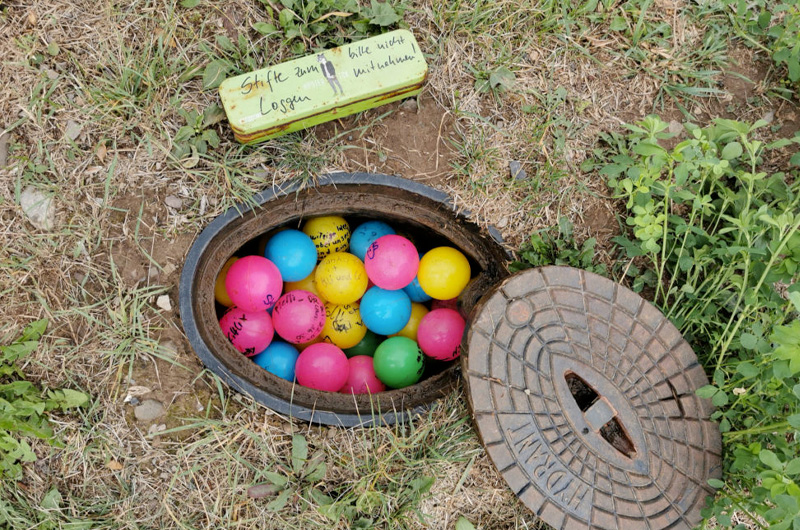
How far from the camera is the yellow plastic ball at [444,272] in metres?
2.59

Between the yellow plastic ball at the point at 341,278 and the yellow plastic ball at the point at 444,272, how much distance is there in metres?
0.28

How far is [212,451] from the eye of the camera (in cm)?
218

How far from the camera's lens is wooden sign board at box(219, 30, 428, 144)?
217 centimetres

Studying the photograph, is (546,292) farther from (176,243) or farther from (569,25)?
(176,243)

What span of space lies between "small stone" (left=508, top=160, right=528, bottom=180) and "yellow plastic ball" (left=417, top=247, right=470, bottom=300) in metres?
0.41

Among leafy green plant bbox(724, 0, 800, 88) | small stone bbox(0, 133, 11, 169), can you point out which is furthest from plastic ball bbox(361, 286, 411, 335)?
leafy green plant bbox(724, 0, 800, 88)

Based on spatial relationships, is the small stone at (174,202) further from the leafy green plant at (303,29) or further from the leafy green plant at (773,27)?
the leafy green plant at (773,27)

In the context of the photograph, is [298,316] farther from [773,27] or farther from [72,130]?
[773,27]

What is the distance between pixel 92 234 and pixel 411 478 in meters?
1.45

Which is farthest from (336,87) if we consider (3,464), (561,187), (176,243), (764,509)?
(764,509)

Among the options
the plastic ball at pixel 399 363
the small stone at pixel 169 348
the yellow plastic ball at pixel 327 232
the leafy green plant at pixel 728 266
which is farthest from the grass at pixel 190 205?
the yellow plastic ball at pixel 327 232

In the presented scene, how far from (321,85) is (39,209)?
110 cm

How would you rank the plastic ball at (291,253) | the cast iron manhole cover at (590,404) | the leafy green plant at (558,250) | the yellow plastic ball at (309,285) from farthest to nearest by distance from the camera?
the yellow plastic ball at (309,285)
the plastic ball at (291,253)
the leafy green plant at (558,250)
the cast iron manhole cover at (590,404)

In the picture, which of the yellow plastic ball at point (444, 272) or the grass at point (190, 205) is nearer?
the grass at point (190, 205)
